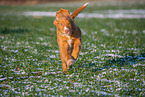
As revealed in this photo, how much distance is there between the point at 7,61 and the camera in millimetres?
6699

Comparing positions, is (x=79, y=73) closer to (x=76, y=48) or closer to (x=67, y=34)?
(x=76, y=48)

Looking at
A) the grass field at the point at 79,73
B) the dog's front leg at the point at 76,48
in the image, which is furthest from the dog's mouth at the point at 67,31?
the grass field at the point at 79,73

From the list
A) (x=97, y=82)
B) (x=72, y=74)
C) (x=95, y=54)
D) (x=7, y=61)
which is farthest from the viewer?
(x=95, y=54)

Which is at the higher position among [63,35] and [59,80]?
[63,35]

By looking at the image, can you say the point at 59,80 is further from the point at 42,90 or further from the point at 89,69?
the point at 89,69

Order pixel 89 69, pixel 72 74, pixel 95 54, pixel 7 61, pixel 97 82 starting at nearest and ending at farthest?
pixel 97 82
pixel 72 74
pixel 89 69
pixel 7 61
pixel 95 54

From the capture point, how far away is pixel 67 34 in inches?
173

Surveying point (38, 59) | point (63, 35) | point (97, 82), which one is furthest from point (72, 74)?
point (38, 59)

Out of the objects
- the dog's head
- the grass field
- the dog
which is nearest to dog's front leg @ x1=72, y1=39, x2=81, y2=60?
the dog

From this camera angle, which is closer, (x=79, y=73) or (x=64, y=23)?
(x=64, y=23)

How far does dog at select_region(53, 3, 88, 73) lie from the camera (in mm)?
4305

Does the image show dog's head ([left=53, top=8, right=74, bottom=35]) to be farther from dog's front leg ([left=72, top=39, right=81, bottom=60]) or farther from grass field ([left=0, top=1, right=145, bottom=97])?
grass field ([left=0, top=1, right=145, bottom=97])

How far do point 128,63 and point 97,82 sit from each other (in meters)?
1.91

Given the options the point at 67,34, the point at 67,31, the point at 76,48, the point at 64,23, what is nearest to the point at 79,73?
the point at 76,48
